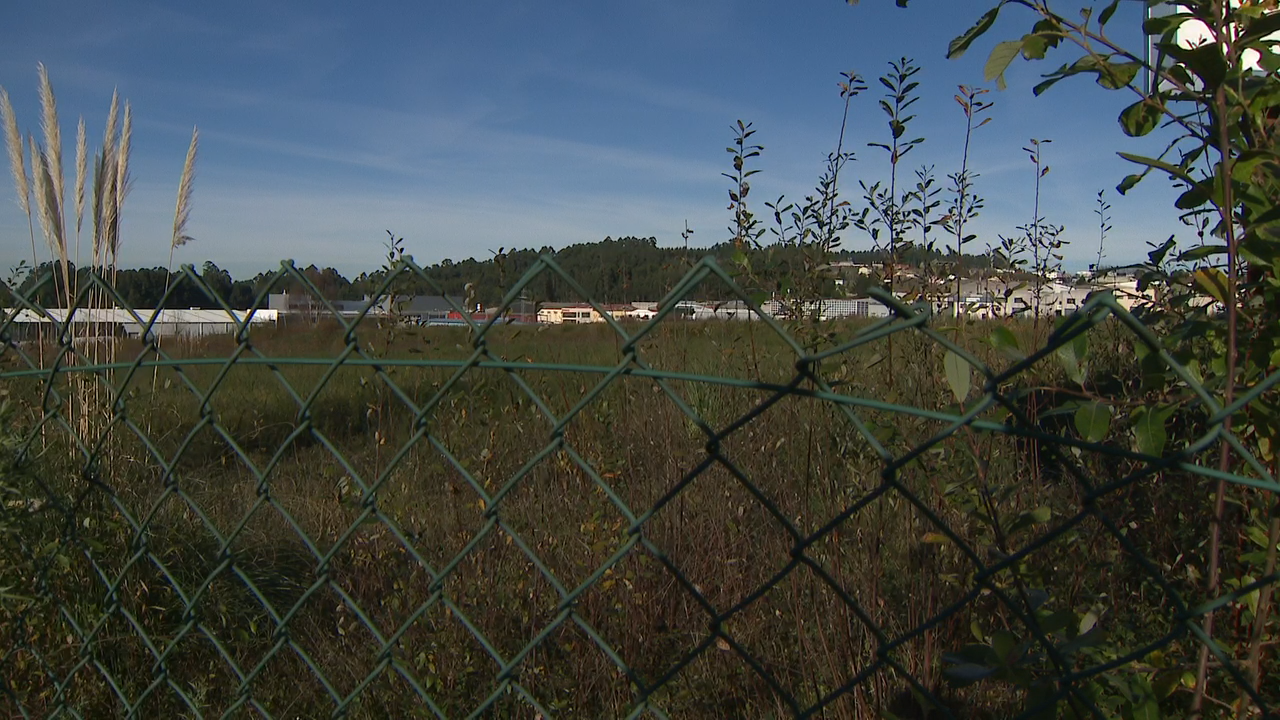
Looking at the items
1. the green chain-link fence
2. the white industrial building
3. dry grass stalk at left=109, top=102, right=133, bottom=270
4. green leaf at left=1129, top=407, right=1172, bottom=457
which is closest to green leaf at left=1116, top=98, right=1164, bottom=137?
the green chain-link fence

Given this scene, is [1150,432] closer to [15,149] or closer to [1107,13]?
[1107,13]

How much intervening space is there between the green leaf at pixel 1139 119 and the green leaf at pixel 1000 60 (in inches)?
4.5

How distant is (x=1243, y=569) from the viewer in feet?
4.28

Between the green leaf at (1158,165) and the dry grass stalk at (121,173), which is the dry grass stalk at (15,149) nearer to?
the dry grass stalk at (121,173)

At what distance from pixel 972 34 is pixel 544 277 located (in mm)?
694

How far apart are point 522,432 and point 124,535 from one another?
141 cm

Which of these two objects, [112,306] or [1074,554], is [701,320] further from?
[112,306]

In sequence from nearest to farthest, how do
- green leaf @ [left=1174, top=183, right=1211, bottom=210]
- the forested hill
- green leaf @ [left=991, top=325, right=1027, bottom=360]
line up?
green leaf @ [left=991, top=325, right=1027, bottom=360], green leaf @ [left=1174, top=183, right=1211, bottom=210], the forested hill

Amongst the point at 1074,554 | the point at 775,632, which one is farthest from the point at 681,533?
the point at 1074,554

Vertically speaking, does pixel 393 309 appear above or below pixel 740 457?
above

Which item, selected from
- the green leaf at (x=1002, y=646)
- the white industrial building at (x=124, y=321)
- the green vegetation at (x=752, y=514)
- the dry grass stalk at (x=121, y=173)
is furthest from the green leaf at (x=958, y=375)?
the dry grass stalk at (x=121, y=173)

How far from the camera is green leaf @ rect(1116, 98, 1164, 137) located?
1.06 metres

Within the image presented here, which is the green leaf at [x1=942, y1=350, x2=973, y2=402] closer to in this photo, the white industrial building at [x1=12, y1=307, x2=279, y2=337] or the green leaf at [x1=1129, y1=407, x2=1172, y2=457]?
the green leaf at [x1=1129, y1=407, x2=1172, y2=457]

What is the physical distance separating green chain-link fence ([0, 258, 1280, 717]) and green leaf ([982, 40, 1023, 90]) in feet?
1.10
